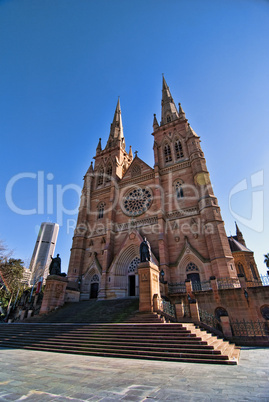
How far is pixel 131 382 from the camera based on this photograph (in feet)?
13.2

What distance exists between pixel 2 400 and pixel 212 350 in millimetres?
5730

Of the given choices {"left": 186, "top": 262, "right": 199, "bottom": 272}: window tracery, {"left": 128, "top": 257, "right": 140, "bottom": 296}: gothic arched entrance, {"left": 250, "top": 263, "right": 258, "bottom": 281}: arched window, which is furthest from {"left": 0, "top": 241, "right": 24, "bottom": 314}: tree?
{"left": 250, "top": 263, "right": 258, "bottom": 281}: arched window

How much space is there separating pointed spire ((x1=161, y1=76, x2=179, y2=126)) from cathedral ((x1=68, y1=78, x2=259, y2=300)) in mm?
3101

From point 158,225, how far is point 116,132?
23371 mm

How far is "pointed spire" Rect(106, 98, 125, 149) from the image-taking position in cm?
3438

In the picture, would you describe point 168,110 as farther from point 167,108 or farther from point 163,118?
point 163,118

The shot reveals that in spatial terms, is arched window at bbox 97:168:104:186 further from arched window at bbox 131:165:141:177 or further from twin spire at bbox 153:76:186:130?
twin spire at bbox 153:76:186:130

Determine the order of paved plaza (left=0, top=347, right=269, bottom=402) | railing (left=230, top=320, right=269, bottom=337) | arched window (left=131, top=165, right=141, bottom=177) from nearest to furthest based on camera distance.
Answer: paved plaza (left=0, top=347, right=269, bottom=402)
railing (left=230, top=320, right=269, bottom=337)
arched window (left=131, top=165, right=141, bottom=177)

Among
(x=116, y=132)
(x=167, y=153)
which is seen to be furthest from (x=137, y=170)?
(x=116, y=132)

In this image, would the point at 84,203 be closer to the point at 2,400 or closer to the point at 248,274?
the point at 248,274

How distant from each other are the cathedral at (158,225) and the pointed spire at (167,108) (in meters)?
3.10

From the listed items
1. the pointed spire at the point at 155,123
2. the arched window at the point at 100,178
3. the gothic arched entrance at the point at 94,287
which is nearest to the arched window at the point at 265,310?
the gothic arched entrance at the point at 94,287

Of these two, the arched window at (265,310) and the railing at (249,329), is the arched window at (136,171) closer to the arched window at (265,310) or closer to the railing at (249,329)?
the arched window at (265,310)

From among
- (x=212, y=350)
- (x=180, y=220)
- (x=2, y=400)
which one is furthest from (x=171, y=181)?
(x=2, y=400)
